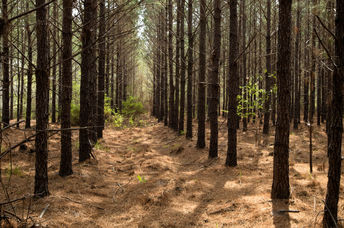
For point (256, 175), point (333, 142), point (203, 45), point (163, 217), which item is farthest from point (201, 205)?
point (203, 45)

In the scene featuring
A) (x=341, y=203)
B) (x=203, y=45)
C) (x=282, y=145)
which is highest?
(x=203, y=45)

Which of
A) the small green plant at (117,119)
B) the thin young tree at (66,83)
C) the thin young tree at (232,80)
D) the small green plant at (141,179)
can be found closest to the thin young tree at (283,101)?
the thin young tree at (232,80)

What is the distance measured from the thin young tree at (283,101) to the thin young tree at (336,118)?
127 cm

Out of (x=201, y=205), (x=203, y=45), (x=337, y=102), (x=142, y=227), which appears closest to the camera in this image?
(x=337, y=102)

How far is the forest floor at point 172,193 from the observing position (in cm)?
368

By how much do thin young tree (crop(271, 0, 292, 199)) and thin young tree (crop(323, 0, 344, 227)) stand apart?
1275mm

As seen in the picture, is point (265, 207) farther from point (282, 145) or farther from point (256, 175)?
point (256, 175)

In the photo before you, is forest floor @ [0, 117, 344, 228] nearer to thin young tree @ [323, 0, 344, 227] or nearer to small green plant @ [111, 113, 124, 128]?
thin young tree @ [323, 0, 344, 227]

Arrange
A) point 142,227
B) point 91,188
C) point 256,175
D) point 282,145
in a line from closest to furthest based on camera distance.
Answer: point 142,227, point 282,145, point 91,188, point 256,175

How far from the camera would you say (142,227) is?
363cm

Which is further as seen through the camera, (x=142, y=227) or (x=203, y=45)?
(x=203, y=45)

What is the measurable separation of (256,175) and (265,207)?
2.18m

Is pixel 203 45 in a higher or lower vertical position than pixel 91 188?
higher

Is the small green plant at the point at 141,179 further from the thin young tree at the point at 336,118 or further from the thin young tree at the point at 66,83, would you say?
the thin young tree at the point at 336,118
